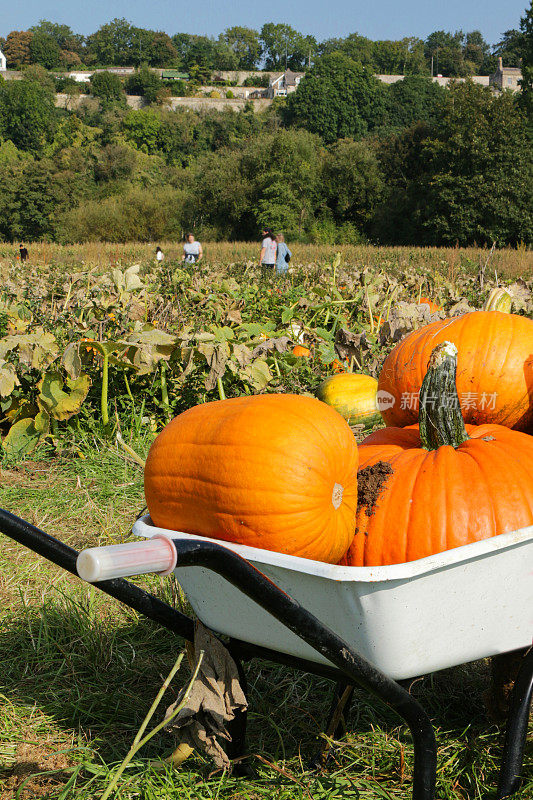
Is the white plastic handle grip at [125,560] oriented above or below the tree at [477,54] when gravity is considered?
below

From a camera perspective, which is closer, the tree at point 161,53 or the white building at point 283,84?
the white building at point 283,84

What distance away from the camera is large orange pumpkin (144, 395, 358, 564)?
4.51 feet

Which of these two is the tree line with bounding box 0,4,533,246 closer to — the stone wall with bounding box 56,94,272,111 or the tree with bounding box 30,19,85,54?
the stone wall with bounding box 56,94,272,111

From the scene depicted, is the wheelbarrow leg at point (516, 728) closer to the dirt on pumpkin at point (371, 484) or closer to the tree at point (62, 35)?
the dirt on pumpkin at point (371, 484)

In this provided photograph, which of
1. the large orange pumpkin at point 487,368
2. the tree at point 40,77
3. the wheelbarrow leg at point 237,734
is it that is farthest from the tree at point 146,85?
the wheelbarrow leg at point 237,734

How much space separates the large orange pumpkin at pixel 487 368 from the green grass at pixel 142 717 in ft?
2.99

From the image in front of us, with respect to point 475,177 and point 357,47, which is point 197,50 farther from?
point 475,177

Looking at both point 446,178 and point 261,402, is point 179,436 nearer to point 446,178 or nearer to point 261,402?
point 261,402

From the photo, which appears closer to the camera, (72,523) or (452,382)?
(452,382)

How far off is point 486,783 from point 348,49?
133942 mm

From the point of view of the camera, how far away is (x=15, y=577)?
2920 mm

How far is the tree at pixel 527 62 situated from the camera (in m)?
40.5

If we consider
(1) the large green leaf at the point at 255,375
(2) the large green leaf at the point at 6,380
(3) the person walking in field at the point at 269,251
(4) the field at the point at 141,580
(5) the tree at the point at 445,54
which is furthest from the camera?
(5) the tree at the point at 445,54

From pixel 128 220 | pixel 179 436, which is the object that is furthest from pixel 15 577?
pixel 128 220
